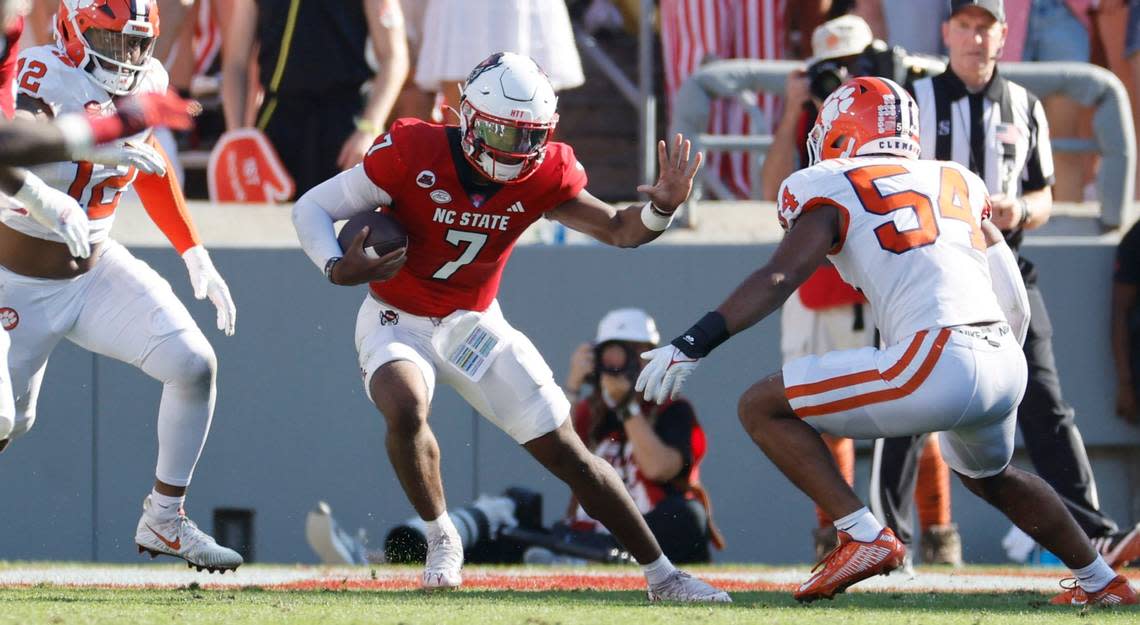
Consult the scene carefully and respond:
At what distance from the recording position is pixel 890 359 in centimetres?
566

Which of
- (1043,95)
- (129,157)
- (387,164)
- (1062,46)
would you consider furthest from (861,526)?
(1062,46)

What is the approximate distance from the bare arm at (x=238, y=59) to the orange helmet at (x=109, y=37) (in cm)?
283

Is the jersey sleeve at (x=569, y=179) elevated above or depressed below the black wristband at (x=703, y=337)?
above

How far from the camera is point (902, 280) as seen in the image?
18.8 feet

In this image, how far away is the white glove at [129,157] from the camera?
5578mm

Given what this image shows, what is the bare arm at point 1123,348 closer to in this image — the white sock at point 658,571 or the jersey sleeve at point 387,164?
the white sock at point 658,571

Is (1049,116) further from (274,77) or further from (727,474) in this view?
(274,77)

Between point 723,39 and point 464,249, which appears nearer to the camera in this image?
point 464,249

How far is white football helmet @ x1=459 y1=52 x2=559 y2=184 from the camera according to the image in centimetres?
616

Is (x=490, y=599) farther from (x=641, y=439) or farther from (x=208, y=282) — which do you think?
(x=641, y=439)

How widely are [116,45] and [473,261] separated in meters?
1.36

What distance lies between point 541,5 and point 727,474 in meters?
2.38

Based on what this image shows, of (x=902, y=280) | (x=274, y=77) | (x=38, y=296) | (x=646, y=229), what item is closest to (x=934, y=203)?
(x=902, y=280)

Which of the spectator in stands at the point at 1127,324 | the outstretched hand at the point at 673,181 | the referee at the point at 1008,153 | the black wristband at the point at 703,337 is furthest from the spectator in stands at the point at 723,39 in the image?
the black wristband at the point at 703,337
